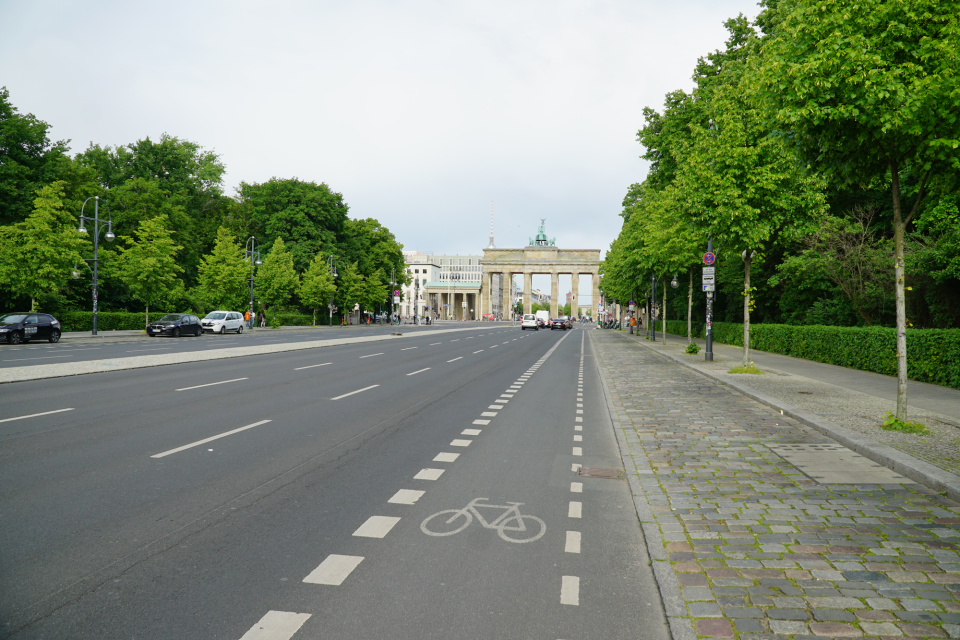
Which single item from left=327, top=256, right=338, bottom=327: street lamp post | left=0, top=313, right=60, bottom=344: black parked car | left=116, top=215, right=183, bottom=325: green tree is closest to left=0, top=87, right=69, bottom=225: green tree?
left=116, top=215, right=183, bottom=325: green tree

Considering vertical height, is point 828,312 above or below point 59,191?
below

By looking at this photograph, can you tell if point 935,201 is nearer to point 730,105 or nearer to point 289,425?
point 730,105

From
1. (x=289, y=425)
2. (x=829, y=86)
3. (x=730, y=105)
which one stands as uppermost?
(x=730, y=105)

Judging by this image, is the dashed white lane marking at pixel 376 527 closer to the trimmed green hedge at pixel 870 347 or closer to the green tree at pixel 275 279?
the trimmed green hedge at pixel 870 347

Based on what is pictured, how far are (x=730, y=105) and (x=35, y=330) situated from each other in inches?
1220

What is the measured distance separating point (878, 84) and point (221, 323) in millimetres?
45416

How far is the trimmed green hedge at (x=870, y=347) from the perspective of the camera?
45.0 ft

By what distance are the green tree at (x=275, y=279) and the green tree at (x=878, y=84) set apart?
5660 cm

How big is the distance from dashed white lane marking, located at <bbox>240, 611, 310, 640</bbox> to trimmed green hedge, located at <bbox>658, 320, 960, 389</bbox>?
48.1ft

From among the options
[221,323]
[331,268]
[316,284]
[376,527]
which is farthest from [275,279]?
[376,527]

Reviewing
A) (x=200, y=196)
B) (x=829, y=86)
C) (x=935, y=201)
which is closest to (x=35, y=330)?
(x=829, y=86)

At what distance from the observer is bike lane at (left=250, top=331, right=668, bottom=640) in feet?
11.1

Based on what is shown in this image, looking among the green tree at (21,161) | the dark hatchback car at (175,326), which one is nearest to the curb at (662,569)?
the dark hatchback car at (175,326)

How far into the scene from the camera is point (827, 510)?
536 cm
